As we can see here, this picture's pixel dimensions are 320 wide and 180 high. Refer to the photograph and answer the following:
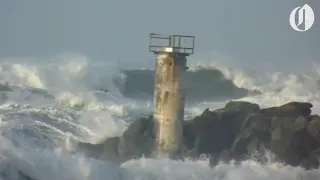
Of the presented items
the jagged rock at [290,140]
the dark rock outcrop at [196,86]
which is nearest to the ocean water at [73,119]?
the dark rock outcrop at [196,86]

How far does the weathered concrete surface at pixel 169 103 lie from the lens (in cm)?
298

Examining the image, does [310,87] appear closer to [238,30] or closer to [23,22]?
[238,30]

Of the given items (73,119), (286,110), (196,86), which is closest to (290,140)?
(286,110)

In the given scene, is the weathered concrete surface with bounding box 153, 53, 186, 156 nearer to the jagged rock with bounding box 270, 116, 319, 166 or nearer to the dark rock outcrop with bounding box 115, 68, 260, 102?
the dark rock outcrop with bounding box 115, 68, 260, 102

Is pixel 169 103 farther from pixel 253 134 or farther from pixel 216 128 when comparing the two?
pixel 253 134

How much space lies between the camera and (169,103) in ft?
9.77

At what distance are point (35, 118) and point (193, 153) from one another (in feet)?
3.14

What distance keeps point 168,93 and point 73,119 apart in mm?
576

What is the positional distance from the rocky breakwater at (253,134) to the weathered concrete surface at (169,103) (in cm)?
6

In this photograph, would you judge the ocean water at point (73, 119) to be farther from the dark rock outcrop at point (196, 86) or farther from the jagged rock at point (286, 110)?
the jagged rock at point (286, 110)

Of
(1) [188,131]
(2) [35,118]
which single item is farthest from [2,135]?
(1) [188,131]

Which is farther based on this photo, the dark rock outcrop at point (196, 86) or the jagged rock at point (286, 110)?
the jagged rock at point (286, 110)

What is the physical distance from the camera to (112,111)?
2959 millimetres

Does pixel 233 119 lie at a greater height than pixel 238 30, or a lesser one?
lesser
